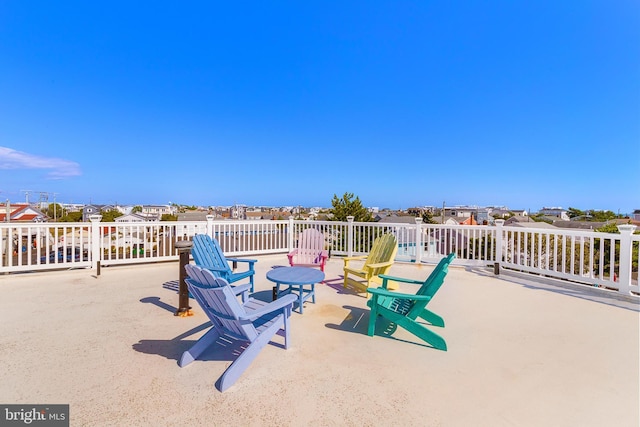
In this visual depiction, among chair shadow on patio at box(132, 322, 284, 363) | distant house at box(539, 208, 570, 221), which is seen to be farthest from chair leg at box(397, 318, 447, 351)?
distant house at box(539, 208, 570, 221)

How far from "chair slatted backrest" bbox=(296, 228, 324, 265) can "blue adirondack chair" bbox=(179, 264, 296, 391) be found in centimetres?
254

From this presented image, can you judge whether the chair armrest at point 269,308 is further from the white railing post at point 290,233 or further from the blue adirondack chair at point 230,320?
the white railing post at point 290,233

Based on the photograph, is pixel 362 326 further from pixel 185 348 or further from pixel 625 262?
pixel 625 262

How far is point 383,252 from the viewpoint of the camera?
13.5 ft

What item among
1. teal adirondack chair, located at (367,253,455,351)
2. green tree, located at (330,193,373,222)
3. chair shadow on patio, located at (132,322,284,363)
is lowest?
chair shadow on patio, located at (132,322,284,363)

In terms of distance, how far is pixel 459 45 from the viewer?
9992 mm

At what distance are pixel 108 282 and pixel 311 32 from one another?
10651mm

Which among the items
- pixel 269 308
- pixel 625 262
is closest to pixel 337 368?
pixel 269 308

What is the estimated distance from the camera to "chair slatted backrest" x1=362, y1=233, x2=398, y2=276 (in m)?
3.85

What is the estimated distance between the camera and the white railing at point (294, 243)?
→ 4273 millimetres

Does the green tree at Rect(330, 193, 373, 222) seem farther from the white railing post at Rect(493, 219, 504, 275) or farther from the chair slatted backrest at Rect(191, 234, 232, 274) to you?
the chair slatted backrest at Rect(191, 234, 232, 274)

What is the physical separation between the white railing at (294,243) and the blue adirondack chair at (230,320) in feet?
14.0

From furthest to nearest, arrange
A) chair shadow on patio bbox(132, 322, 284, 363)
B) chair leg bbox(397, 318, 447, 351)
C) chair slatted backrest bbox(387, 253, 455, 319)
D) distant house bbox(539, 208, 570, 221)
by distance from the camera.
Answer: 1. distant house bbox(539, 208, 570, 221)
2. chair slatted backrest bbox(387, 253, 455, 319)
3. chair leg bbox(397, 318, 447, 351)
4. chair shadow on patio bbox(132, 322, 284, 363)

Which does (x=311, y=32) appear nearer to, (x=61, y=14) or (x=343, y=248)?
(x=61, y=14)
